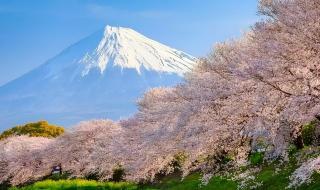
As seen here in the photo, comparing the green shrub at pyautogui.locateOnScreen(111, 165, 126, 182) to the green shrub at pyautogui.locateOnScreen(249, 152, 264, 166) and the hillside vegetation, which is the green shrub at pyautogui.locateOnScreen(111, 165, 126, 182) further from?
the green shrub at pyautogui.locateOnScreen(249, 152, 264, 166)

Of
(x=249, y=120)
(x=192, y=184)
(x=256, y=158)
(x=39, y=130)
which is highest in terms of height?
(x=39, y=130)

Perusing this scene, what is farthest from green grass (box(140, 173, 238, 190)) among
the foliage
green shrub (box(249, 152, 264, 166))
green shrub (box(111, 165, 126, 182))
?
the foliage

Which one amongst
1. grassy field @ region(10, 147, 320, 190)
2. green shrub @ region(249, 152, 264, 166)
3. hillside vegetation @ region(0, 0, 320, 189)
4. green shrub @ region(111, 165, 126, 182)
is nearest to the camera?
hillside vegetation @ region(0, 0, 320, 189)

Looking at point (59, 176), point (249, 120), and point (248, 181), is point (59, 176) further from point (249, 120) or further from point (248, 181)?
point (249, 120)

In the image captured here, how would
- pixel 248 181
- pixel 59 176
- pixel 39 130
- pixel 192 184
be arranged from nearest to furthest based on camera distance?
pixel 248 181
pixel 192 184
pixel 59 176
pixel 39 130

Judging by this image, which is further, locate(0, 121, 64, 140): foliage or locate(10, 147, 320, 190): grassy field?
locate(0, 121, 64, 140): foliage

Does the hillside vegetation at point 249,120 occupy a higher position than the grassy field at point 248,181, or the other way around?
the hillside vegetation at point 249,120

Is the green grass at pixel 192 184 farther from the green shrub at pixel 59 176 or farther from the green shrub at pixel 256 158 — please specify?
the green shrub at pixel 59 176

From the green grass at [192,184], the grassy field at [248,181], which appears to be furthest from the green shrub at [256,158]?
the green grass at [192,184]

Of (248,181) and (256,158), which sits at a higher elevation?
(256,158)

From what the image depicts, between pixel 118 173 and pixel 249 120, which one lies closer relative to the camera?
pixel 249 120

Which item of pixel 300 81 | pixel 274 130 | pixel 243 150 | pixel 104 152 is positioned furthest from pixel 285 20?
pixel 104 152

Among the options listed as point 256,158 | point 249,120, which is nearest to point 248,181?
point 249,120

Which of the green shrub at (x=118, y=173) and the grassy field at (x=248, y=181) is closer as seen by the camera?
the grassy field at (x=248, y=181)
